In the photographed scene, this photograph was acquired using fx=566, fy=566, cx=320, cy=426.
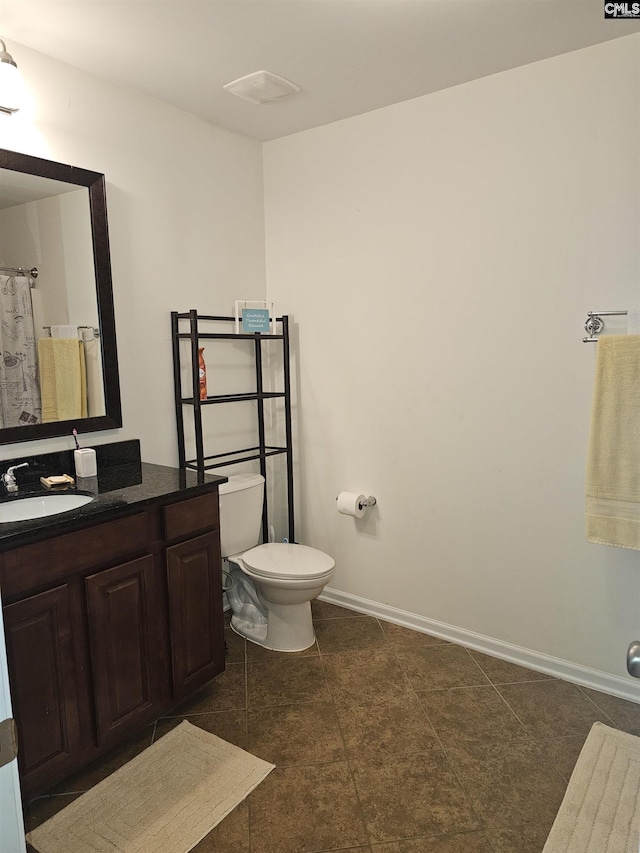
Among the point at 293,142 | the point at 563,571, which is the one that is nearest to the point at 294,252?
the point at 293,142

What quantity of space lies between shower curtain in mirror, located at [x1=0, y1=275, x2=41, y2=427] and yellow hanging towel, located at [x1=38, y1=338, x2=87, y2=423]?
0.12 feet

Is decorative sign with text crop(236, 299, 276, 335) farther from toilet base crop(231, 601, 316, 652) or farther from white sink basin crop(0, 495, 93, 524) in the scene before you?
toilet base crop(231, 601, 316, 652)

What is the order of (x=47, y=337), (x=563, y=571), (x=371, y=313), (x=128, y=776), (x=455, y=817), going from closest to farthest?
(x=455, y=817) < (x=128, y=776) < (x=47, y=337) < (x=563, y=571) < (x=371, y=313)

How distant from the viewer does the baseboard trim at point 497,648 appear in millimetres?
2324

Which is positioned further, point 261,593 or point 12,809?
point 261,593

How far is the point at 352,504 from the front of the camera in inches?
115

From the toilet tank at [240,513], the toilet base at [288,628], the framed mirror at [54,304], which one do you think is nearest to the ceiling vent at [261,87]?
the framed mirror at [54,304]

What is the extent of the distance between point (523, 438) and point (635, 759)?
1.22m

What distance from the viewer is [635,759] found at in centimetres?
195

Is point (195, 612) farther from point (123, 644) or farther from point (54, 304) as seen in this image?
point (54, 304)

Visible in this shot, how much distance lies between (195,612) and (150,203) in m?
1.79

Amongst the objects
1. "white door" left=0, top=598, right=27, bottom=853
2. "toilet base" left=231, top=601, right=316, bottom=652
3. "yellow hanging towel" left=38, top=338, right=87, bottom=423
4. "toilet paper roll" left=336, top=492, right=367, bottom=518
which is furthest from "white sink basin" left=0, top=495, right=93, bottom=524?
"toilet paper roll" left=336, top=492, right=367, bottom=518

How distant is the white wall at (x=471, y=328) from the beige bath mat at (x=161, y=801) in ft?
4.20

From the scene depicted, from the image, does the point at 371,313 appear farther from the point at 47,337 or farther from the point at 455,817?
the point at 455,817
